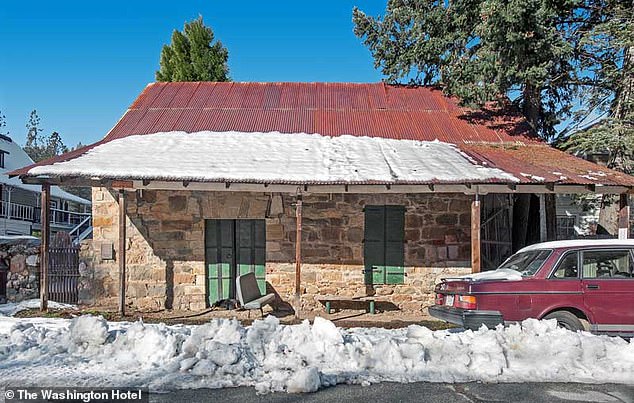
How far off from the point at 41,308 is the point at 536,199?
1127 centimetres

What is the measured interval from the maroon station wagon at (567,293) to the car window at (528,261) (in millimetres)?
31

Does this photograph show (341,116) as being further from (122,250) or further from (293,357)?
(293,357)

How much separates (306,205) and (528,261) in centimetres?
524

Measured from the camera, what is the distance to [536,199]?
1391 cm

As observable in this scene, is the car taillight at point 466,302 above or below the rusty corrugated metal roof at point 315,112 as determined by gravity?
below

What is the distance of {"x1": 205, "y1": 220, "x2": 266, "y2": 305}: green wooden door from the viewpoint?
11820 mm

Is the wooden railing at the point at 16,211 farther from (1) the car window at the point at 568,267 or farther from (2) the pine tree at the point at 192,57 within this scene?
(1) the car window at the point at 568,267

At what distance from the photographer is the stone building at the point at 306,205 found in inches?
392

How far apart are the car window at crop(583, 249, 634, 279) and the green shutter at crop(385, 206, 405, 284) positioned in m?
4.85

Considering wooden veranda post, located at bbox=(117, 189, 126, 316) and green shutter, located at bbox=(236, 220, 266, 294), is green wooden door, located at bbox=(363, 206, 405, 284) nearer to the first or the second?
green shutter, located at bbox=(236, 220, 266, 294)

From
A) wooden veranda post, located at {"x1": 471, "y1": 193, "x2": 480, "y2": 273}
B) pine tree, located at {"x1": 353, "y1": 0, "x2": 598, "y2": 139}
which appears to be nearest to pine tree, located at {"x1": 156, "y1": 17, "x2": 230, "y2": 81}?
pine tree, located at {"x1": 353, "y1": 0, "x2": 598, "y2": 139}

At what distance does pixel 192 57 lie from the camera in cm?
2239

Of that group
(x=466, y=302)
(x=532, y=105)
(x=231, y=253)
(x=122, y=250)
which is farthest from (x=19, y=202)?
(x=466, y=302)

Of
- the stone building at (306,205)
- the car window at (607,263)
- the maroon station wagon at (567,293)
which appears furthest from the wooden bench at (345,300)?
the car window at (607,263)
